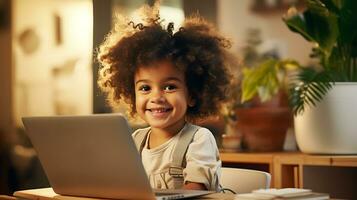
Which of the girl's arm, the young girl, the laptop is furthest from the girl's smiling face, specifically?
the laptop

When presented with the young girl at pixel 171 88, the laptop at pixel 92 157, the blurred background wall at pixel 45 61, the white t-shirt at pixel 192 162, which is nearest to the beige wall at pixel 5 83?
the blurred background wall at pixel 45 61

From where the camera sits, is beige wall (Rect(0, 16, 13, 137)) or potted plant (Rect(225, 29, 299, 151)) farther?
beige wall (Rect(0, 16, 13, 137))

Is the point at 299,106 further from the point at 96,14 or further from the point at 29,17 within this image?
the point at 29,17

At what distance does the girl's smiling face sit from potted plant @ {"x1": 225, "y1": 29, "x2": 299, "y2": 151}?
1058 millimetres

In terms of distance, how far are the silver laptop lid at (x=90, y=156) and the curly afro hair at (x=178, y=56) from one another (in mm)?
409

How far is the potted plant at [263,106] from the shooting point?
2486 millimetres

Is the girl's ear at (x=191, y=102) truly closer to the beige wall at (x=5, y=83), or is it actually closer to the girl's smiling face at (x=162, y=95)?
the girl's smiling face at (x=162, y=95)

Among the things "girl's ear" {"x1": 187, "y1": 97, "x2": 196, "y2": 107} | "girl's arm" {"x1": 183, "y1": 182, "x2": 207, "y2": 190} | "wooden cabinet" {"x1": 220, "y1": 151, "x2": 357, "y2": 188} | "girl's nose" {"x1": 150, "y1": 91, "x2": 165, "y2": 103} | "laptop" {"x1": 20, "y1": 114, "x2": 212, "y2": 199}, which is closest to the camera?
"laptop" {"x1": 20, "y1": 114, "x2": 212, "y2": 199}

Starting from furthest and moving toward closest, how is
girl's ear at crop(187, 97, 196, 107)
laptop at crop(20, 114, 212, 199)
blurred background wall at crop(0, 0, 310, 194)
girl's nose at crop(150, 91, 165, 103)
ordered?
blurred background wall at crop(0, 0, 310, 194), girl's ear at crop(187, 97, 196, 107), girl's nose at crop(150, 91, 165, 103), laptop at crop(20, 114, 212, 199)

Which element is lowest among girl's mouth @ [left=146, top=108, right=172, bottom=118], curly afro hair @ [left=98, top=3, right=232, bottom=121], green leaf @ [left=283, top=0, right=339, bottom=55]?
girl's mouth @ [left=146, top=108, right=172, bottom=118]

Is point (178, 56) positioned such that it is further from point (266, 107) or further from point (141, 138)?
point (266, 107)

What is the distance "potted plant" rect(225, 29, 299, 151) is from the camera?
8.16 feet

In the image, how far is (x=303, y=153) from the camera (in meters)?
2.31

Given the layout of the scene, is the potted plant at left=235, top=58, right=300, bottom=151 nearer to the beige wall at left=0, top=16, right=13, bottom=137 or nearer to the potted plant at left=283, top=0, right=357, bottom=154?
the potted plant at left=283, top=0, right=357, bottom=154
